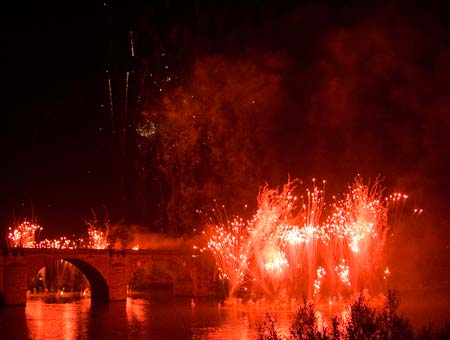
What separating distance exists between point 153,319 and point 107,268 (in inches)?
666

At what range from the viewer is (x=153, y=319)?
35.0 m

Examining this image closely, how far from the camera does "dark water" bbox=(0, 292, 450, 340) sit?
92.1 feet

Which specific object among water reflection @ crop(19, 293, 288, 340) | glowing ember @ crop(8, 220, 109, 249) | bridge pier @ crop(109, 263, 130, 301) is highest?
glowing ember @ crop(8, 220, 109, 249)

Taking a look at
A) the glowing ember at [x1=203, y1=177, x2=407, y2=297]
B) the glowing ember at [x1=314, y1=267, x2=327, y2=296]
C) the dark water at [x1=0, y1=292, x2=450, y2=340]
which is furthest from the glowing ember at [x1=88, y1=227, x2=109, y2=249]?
the glowing ember at [x1=314, y1=267, x2=327, y2=296]

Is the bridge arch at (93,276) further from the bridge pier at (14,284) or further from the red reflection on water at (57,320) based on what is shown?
the red reflection on water at (57,320)

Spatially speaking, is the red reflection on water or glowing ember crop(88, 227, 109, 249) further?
glowing ember crop(88, 227, 109, 249)

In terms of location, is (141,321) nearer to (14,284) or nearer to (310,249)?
(310,249)

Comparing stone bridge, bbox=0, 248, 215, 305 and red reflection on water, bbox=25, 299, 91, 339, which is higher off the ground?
stone bridge, bbox=0, 248, 215, 305

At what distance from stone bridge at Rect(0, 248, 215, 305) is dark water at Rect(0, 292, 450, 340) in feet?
7.73

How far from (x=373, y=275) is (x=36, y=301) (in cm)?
2662

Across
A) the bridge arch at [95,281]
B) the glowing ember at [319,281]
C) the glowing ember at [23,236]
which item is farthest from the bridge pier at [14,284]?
the glowing ember at [319,281]

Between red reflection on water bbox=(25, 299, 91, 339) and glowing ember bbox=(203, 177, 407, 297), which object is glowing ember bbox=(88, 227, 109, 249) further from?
glowing ember bbox=(203, 177, 407, 297)

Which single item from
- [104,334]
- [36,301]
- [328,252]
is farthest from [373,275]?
[36,301]

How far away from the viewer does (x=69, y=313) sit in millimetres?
39406
